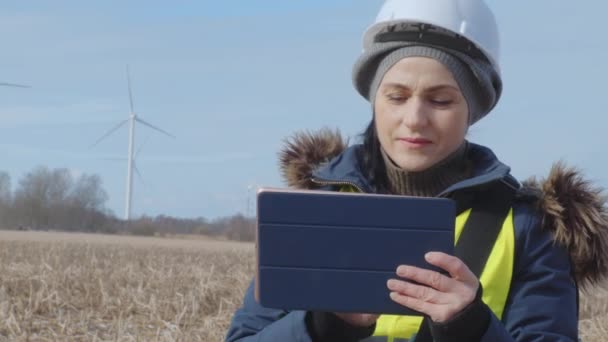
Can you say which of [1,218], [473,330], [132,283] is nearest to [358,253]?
[473,330]

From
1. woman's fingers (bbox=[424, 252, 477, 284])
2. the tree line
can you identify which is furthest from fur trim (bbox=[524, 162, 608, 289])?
the tree line

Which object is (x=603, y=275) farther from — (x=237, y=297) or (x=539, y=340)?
(x=237, y=297)

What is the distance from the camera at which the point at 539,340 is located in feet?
6.55

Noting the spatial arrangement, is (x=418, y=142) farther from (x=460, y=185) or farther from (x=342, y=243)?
(x=342, y=243)

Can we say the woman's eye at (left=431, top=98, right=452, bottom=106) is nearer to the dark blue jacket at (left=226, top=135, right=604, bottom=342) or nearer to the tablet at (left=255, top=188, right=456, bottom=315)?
the dark blue jacket at (left=226, top=135, right=604, bottom=342)

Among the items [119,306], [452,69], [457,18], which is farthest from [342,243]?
[119,306]

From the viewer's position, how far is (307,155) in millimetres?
2477

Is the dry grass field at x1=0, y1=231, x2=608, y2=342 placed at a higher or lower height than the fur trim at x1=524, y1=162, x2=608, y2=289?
lower

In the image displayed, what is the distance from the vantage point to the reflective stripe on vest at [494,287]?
205 centimetres

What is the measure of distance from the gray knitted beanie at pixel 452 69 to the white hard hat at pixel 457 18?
4 centimetres

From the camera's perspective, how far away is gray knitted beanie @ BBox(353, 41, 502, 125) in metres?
2.17

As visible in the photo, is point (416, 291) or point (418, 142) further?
point (418, 142)

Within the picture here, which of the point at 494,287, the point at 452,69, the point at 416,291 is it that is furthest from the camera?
the point at 452,69

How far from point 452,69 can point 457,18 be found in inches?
5.3
